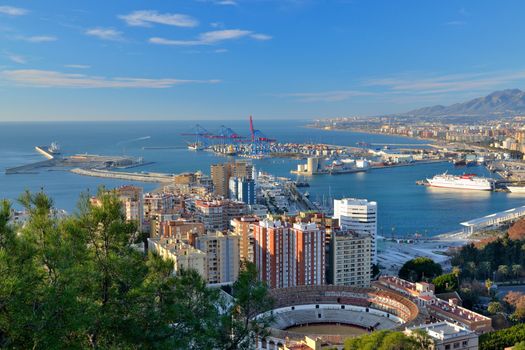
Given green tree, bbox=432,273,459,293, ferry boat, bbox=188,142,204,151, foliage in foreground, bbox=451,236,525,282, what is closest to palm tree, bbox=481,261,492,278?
foliage in foreground, bbox=451,236,525,282

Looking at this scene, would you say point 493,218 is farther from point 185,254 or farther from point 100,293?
point 100,293

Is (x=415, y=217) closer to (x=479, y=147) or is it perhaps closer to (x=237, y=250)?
(x=237, y=250)

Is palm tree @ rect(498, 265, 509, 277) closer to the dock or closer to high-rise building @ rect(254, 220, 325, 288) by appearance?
high-rise building @ rect(254, 220, 325, 288)

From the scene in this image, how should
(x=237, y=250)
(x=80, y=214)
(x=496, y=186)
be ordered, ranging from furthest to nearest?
(x=496, y=186), (x=237, y=250), (x=80, y=214)

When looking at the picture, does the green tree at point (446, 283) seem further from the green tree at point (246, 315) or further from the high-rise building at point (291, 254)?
the green tree at point (246, 315)

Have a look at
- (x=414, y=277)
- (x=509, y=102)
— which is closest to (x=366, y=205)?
(x=414, y=277)

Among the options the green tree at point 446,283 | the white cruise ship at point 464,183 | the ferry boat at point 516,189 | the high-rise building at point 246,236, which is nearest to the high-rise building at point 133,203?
the high-rise building at point 246,236
